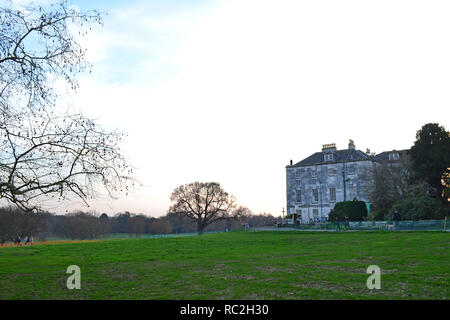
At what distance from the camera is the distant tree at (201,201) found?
272ft

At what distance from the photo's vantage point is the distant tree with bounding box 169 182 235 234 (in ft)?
272

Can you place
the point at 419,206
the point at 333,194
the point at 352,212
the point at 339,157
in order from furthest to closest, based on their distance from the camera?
the point at 339,157, the point at 333,194, the point at 352,212, the point at 419,206

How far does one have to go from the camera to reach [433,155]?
139 ft

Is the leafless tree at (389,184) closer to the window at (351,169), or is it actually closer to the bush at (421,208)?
the bush at (421,208)

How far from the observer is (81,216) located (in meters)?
98.8

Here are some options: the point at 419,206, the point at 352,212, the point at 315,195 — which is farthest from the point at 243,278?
the point at 315,195

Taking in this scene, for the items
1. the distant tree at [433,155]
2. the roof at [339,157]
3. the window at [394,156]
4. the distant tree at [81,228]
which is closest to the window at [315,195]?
the roof at [339,157]

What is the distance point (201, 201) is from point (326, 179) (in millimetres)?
29169

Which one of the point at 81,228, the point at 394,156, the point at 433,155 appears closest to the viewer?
the point at 433,155

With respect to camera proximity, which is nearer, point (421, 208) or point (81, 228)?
point (421, 208)

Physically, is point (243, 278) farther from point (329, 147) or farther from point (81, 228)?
point (81, 228)
